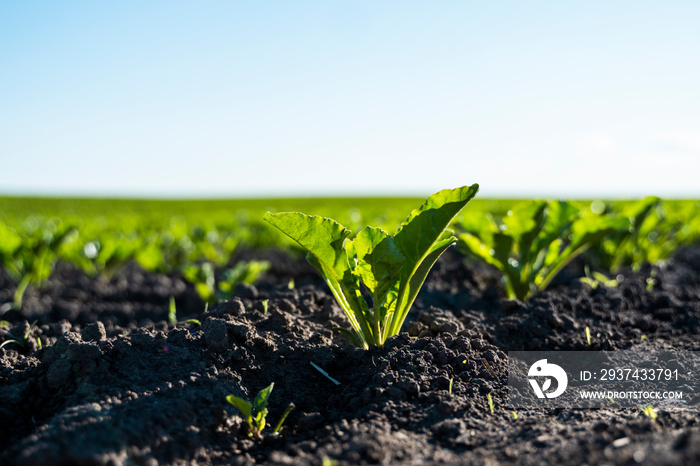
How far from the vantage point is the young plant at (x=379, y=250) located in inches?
85.4

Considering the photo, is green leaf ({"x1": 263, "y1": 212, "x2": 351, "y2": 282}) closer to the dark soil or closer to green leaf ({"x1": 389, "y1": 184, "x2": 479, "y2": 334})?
green leaf ({"x1": 389, "y1": 184, "x2": 479, "y2": 334})

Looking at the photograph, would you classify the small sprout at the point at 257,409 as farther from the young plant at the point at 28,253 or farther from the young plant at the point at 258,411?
the young plant at the point at 28,253

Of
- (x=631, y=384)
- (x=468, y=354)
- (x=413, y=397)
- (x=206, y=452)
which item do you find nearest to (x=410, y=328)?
(x=468, y=354)

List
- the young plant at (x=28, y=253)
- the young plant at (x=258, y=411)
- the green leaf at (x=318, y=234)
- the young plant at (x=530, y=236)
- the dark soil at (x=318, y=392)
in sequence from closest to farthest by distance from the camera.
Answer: the dark soil at (x=318, y=392) < the young plant at (x=258, y=411) < the green leaf at (x=318, y=234) < the young plant at (x=530, y=236) < the young plant at (x=28, y=253)

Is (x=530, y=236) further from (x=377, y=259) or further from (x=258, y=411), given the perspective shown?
(x=258, y=411)

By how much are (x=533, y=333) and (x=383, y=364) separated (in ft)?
3.81

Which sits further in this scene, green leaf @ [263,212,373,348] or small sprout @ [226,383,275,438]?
green leaf @ [263,212,373,348]

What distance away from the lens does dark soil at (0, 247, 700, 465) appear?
156 cm

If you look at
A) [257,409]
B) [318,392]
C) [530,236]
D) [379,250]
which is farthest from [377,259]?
[530,236]

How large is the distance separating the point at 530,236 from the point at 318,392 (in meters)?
1.91

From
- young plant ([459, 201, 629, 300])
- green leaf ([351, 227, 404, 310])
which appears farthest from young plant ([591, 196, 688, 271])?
green leaf ([351, 227, 404, 310])

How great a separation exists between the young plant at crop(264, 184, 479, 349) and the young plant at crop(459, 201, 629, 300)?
46.8 inches

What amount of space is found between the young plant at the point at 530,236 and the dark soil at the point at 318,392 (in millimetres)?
290

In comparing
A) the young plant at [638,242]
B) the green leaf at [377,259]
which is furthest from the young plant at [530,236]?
the green leaf at [377,259]
